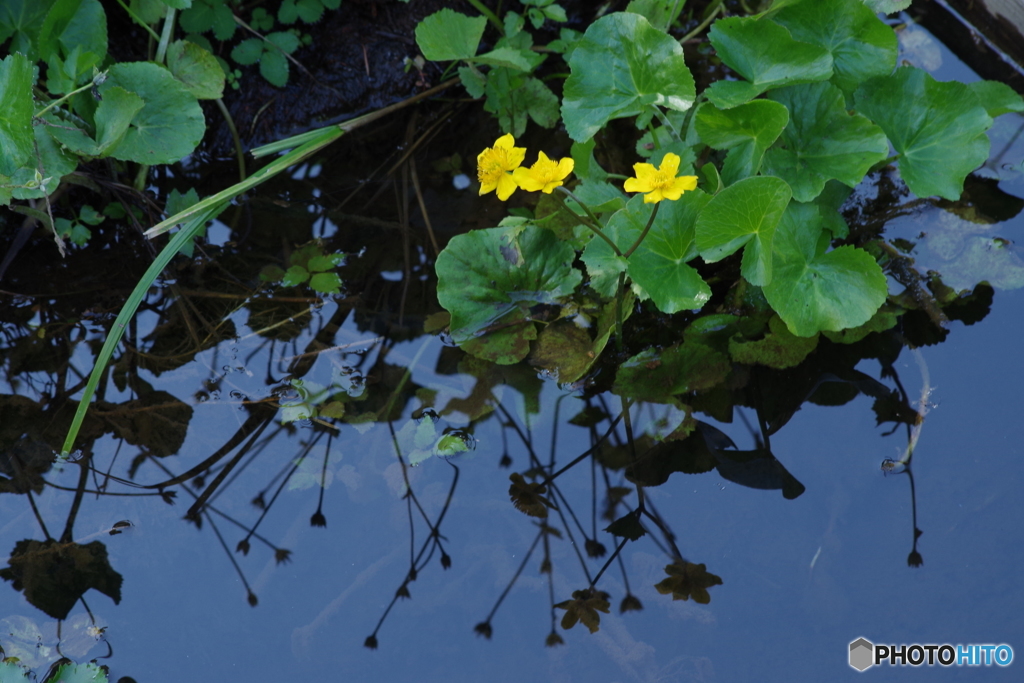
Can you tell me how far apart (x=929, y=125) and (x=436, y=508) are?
4.47ft

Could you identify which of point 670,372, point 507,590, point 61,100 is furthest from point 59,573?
point 670,372

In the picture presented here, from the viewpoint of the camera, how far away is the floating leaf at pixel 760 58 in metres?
1.39

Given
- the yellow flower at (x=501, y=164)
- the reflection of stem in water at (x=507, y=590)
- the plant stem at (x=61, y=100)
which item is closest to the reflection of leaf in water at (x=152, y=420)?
the plant stem at (x=61, y=100)

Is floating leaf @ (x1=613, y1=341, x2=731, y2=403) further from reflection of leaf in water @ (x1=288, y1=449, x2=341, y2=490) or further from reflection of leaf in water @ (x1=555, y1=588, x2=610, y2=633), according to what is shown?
reflection of leaf in water @ (x1=288, y1=449, x2=341, y2=490)

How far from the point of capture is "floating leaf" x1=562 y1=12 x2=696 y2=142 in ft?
4.77

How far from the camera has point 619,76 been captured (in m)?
1.50

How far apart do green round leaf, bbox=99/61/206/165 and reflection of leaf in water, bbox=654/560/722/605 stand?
59.1 inches

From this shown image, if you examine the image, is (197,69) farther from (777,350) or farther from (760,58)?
(777,350)

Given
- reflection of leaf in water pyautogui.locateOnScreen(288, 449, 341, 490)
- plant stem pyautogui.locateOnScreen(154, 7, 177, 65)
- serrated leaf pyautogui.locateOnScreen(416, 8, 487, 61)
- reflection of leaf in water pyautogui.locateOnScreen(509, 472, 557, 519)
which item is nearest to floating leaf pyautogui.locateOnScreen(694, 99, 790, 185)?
serrated leaf pyautogui.locateOnScreen(416, 8, 487, 61)

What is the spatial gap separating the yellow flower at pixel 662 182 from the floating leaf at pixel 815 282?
0.39 metres

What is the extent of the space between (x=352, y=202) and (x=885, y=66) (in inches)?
55.9

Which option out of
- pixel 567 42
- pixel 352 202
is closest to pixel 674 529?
pixel 352 202

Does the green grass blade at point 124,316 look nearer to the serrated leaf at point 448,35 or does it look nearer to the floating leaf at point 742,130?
the serrated leaf at point 448,35

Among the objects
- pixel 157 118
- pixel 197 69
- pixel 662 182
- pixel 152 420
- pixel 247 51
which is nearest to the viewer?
pixel 662 182
